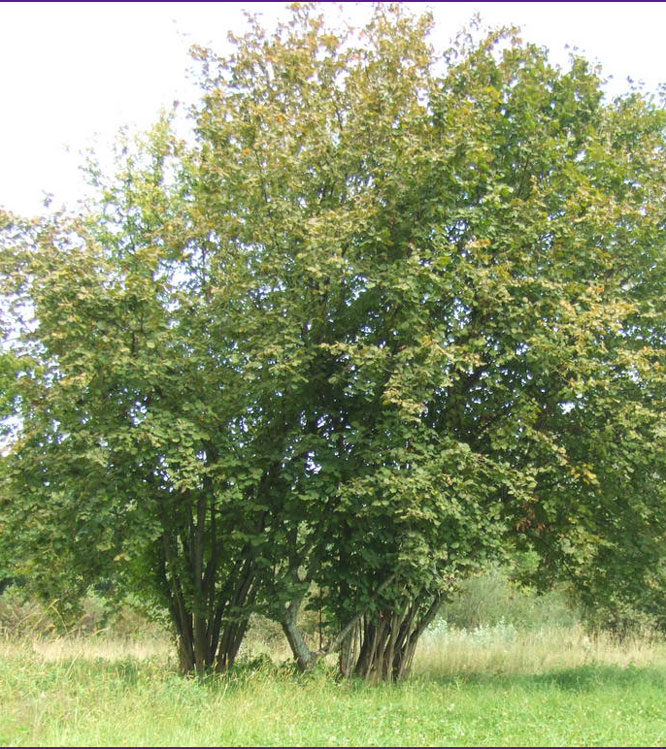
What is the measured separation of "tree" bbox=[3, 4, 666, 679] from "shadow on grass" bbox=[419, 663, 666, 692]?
4.96 ft

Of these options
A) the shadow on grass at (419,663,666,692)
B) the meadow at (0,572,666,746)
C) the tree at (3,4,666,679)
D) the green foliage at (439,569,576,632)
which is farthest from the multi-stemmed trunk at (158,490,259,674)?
the green foliage at (439,569,576,632)

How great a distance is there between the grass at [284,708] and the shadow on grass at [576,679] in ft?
0.26

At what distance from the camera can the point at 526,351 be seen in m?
9.25

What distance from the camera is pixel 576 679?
36.4 ft

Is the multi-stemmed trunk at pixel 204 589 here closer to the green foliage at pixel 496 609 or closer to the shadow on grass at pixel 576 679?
the shadow on grass at pixel 576 679

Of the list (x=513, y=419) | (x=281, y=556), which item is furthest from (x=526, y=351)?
(x=281, y=556)

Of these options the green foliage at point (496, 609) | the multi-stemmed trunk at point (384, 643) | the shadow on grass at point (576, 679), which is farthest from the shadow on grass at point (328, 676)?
the green foliage at point (496, 609)

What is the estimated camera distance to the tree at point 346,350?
8227mm

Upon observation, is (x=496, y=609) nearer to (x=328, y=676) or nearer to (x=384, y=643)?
(x=384, y=643)

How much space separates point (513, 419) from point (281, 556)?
3.44 metres

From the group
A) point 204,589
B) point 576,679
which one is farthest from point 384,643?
point 576,679

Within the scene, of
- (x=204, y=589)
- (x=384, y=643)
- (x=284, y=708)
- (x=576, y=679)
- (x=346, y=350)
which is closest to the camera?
(x=284, y=708)

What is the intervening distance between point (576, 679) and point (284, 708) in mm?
5898

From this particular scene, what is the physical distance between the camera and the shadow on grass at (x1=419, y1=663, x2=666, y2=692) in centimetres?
1043
